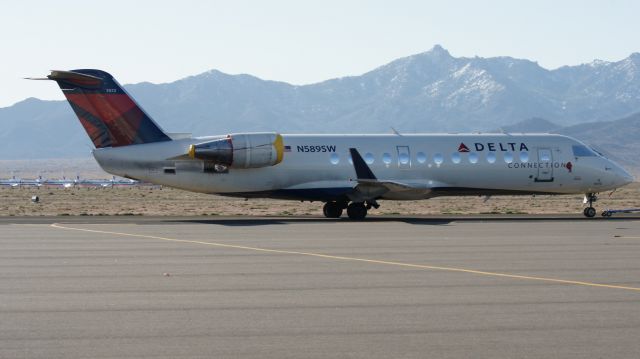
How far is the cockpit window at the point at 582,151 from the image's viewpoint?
3550 cm

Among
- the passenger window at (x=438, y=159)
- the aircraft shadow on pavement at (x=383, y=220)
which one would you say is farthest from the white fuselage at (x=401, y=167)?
the aircraft shadow on pavement at (x=383, y=220)

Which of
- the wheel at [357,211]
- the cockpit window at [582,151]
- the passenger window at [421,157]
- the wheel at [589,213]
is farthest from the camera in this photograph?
the cockpit window at [582,151]

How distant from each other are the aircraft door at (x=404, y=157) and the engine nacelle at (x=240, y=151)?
13.8ft

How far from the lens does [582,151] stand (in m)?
35.7

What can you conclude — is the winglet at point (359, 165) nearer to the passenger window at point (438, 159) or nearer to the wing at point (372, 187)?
the wing at point (372, 187)

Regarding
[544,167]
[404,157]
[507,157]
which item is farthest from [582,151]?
[404,157]

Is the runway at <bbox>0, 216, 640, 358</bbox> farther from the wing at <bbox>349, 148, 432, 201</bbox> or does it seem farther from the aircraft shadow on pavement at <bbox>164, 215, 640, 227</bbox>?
the wing at <bbox>349, 148, 432, 201</bbox>

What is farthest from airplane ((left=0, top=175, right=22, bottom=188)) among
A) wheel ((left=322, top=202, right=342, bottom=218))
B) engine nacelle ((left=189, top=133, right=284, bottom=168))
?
engine nacelle ((left=189, top=133, right=284, bottom=168))

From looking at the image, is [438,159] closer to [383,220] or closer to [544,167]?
[383,220]

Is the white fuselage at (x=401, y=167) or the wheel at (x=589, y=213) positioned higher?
the white fuselage at (x=401, y=167)

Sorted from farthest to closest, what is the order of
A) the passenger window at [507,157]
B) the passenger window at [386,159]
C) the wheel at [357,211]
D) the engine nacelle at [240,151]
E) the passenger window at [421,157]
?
1. the passenger window at [507,157]
2. the passenger window at [421,157]
3. the passenger window at [386,159]
4. the wheel at [357,211]
5. the engine nacelle at [240,151]

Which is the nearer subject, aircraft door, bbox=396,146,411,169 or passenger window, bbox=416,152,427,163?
aircraft door, bbox=396,146,411,169

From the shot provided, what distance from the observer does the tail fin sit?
30.5m

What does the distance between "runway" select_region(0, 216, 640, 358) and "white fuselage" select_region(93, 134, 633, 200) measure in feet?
22.7
